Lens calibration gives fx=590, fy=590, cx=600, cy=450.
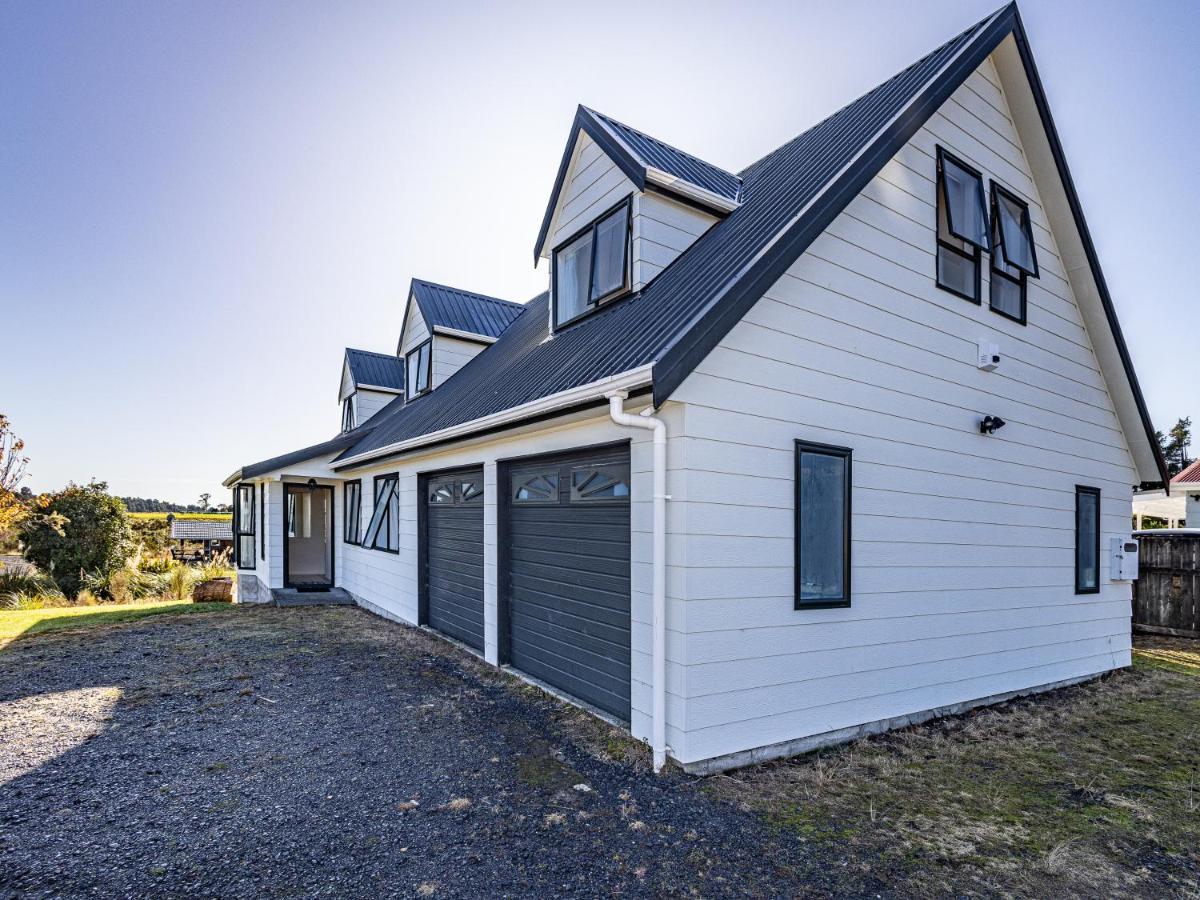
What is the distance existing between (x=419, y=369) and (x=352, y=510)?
353cm

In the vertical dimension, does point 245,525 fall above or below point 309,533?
above

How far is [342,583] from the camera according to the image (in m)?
13.8

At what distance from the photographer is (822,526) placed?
4969 mm

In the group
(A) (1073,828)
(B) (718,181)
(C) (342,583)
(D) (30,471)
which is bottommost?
(C) (342,583)

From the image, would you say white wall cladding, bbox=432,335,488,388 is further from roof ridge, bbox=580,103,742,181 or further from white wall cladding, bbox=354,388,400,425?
roof ridge, bbox=580,103,742,181

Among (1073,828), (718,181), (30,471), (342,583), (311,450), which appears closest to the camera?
(1073,828)

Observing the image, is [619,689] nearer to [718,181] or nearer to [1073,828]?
[1073,828]

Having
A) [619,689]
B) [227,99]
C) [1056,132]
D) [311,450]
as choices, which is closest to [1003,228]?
[1056,132]

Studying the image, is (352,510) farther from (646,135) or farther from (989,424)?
(989,424)

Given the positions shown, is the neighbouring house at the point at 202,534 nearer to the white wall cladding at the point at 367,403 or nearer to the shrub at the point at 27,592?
the shrub at the point at 27,592

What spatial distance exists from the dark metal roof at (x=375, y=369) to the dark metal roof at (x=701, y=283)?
9.02 metres

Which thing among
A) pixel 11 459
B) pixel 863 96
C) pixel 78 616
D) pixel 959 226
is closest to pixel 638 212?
pixel 959 226

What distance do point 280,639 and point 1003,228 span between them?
36.8 ft

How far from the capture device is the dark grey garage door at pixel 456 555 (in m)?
7.82
